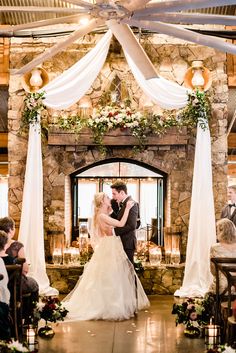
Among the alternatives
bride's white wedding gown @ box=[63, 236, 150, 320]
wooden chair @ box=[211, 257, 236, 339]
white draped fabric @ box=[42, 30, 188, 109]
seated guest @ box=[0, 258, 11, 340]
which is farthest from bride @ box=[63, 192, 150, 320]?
seated guest @ box=[0, 258, 11, 340]

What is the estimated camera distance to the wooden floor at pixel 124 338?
213 inches

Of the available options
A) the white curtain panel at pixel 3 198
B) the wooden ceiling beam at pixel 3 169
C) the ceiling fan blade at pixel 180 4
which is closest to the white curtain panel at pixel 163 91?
the ceiling fan blade at pixel 180 4

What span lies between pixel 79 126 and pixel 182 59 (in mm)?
1925

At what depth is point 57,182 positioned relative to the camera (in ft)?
28.5

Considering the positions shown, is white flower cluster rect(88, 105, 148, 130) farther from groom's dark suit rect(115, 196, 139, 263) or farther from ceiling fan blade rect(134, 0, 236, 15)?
ceiling fan blade rect(134, 0, 236, 15)

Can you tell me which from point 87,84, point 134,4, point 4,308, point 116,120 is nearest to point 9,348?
point 4,308

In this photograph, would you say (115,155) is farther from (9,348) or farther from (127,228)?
(9,348)

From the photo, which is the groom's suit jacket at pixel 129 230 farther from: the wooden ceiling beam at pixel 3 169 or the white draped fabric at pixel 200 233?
the wooden ceiling beam at pixel 3 169

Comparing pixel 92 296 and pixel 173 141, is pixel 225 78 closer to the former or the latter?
pixel 173 141

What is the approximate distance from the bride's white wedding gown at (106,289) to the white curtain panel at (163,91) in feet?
7.15

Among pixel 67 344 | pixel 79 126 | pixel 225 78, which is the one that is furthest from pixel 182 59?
pixel 67 344

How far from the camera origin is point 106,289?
22.0ft

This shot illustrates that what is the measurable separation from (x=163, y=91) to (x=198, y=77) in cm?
69

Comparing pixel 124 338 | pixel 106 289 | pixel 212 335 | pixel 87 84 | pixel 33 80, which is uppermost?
pixel 33 80
